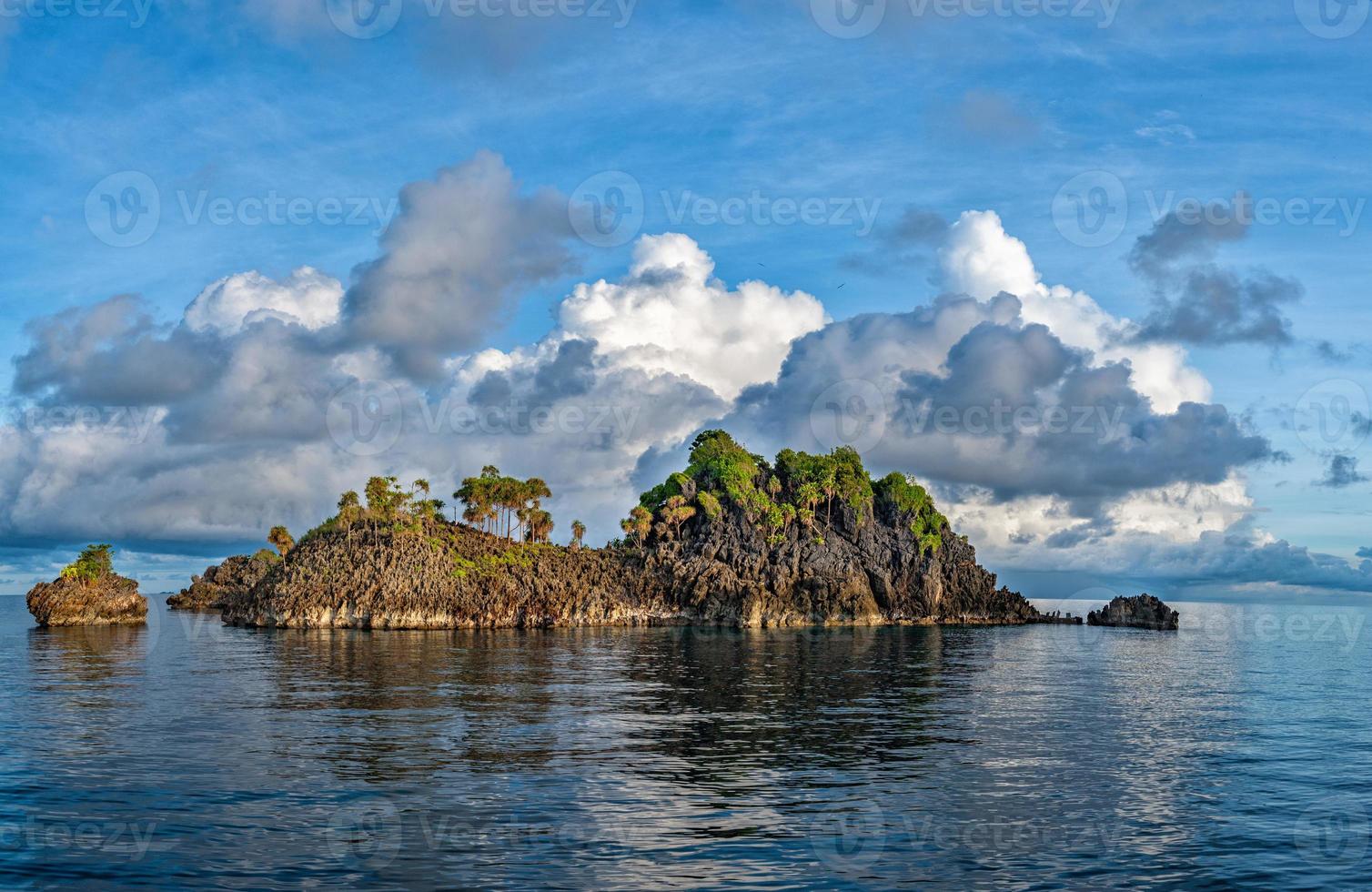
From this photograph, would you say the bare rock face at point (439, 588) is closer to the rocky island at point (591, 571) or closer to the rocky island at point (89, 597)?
the rocky island at point (591, 571)

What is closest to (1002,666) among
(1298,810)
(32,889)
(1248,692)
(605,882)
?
(1248,692)

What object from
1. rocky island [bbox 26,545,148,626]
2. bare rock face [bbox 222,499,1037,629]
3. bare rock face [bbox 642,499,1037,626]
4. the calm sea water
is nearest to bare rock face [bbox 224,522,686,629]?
bare rock face [bbox 222,499,1037,629]

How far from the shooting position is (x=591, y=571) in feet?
576

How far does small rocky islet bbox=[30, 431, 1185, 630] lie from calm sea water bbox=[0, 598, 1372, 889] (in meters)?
66.5

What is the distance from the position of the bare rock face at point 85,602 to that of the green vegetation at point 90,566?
2.19 ft

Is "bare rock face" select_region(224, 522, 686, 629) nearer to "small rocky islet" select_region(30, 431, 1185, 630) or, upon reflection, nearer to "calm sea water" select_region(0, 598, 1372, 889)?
"small rocky islet" select_region(30, 431, 1185, 630)

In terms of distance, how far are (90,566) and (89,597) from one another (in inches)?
225

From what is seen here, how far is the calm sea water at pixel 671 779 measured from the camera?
93.5ft

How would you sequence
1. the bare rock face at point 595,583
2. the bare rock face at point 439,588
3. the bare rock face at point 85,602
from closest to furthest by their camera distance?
the bare rock face at point 439,588 → the bare rock face at point 595,583 → the bare rock face at point 85,602

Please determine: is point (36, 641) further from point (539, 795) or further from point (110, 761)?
point (539, 795)

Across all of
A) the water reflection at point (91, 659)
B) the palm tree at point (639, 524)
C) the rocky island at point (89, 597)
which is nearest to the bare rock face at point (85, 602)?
the rocky island at point (89, 597)

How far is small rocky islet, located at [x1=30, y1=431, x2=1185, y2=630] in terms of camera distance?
151m

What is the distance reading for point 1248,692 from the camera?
249 ft

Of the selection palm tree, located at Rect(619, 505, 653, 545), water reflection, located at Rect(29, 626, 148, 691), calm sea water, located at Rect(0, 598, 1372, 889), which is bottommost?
water reflection, located at Rect(29, 626, 148, 691)
